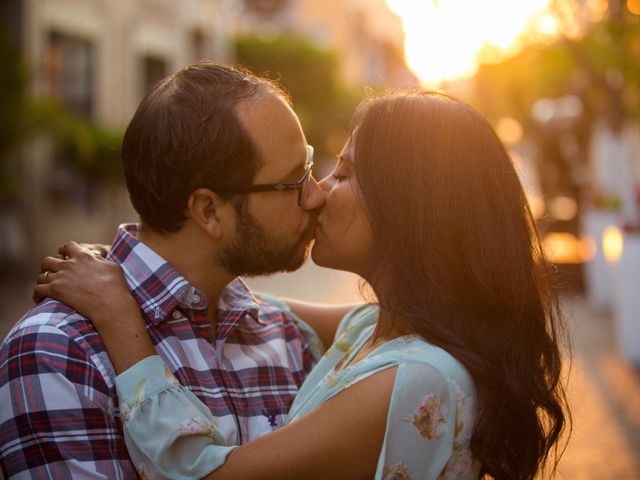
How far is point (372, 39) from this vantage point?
60.6 metres

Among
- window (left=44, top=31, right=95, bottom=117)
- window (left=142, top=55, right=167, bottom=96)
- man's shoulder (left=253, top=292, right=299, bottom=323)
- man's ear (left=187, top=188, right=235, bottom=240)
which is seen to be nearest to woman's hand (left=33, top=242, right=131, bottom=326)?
man's ear (left=187, top=188, right=235, bottom=240)

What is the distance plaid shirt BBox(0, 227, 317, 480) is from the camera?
7.98ft

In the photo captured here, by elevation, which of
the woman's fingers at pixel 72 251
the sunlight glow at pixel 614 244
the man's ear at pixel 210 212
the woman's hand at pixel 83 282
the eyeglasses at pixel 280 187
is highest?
the eyeglasses at pixel 280 187

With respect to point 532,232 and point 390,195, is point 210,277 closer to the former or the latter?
point 390,195

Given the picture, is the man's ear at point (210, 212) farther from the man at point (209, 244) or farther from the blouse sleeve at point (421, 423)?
the blouse sleeve at point (421, 423)

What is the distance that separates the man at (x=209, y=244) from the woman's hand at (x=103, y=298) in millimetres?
34

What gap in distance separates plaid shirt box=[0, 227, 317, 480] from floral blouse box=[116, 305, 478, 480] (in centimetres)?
9

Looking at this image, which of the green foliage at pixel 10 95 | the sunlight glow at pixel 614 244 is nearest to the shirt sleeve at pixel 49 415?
the sunlight glow at pixel 614 244

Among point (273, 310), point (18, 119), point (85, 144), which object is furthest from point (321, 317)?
point (85, 144)

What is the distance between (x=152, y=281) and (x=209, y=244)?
239 mm

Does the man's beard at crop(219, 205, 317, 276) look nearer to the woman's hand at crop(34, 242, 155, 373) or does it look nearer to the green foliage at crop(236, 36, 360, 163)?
the woman's hand at crop(34, 242, 155, 373)

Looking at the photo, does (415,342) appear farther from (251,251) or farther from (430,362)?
(251,251)

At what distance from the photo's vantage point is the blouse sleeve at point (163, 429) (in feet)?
8.18

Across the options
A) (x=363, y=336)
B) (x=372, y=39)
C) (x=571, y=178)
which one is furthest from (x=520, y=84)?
(x=372, y=39)
